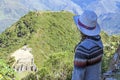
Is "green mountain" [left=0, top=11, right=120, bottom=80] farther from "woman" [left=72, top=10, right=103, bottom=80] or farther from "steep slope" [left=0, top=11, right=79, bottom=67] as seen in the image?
"woman" [left=72, top=10, right=103, bottom=80]

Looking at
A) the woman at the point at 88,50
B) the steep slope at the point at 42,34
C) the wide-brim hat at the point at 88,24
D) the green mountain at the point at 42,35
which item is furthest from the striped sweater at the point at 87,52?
the steep slope at the point at 42,34

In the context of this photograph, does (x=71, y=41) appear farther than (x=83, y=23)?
Yes

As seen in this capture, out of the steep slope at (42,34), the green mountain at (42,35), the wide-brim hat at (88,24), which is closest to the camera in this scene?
the wide-brim hat at (88,24)

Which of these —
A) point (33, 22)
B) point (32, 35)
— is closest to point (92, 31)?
point (32, 35)

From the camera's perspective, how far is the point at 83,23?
A: 22.5ft

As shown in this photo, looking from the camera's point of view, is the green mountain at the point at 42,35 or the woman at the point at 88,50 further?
the green mountain at the point at 42,35

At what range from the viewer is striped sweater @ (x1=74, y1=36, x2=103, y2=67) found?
6.61 meters

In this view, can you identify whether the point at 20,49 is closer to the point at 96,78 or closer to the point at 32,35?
the point at 32,35

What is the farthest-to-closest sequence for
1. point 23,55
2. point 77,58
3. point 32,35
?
point 32,35, point 23,55, point 77,58

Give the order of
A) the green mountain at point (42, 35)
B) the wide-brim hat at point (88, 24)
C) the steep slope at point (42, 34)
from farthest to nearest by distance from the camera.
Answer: the steep slope at point (42, 34), the green mountain at point (42, 35), the wide-brim hat at point (88, 24)

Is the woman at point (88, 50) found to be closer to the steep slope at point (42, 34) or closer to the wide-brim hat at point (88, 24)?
the wide-brim hat at point (88, 24)

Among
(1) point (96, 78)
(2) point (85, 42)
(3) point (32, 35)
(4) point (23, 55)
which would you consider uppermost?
(3) point (32, 35)

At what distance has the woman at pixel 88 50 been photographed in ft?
21.7

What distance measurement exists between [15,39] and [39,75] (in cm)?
10991
